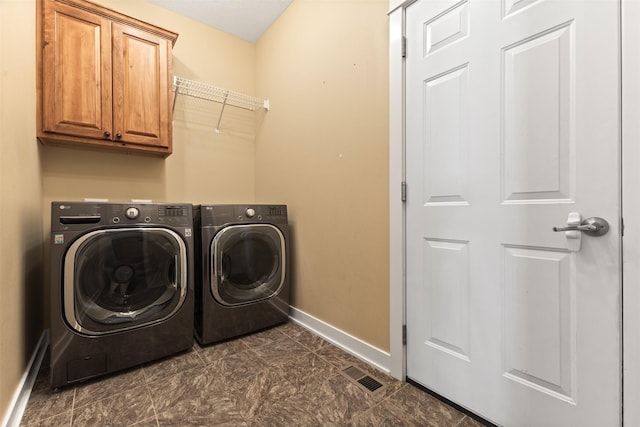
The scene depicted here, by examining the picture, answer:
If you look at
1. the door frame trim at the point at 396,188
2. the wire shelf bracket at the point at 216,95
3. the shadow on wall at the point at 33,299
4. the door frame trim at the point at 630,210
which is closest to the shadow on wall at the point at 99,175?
the shadow on wall at the point at 33,299

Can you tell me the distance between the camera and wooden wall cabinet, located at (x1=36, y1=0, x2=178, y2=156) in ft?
5.72

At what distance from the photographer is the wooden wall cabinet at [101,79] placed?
1.74m

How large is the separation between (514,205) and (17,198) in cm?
214

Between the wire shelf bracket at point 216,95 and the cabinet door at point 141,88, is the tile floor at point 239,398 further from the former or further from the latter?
the wire shelf bracket at point 216,95

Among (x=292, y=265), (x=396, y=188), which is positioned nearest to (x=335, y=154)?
(x=396, y=188)

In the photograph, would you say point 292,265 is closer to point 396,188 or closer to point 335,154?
point 335,154

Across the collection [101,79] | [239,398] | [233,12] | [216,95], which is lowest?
[239,398]

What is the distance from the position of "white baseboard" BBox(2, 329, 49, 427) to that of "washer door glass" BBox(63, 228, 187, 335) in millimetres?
299

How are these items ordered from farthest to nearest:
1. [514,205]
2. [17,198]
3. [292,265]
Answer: [292,265] < [17,198] < [514,205]

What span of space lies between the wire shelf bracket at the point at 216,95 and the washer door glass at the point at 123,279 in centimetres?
137

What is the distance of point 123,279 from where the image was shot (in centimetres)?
163

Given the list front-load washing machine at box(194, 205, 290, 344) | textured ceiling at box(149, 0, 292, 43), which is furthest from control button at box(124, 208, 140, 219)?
textured ceiling at box(149, 0, 292, 43)

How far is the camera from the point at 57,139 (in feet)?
5.89

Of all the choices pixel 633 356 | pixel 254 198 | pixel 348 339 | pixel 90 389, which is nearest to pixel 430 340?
pixel 348 339
